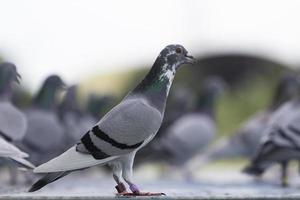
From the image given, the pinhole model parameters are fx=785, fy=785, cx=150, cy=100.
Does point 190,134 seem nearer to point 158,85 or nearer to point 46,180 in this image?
point 158,85

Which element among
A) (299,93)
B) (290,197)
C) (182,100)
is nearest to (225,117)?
(182,100)

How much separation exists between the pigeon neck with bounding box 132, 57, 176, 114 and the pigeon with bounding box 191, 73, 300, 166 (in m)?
5.23

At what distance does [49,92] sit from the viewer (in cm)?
873

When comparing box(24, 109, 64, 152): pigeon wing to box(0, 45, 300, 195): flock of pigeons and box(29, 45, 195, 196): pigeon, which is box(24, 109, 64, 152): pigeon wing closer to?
box(0, 45, 300, 195): flock of pigeons

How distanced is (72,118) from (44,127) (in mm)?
1965

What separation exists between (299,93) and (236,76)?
27.6 metres

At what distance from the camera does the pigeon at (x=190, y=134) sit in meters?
11.6

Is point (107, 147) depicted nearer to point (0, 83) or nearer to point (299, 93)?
point (0, 83)

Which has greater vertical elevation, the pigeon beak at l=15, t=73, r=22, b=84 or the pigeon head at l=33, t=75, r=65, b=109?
the pigeon beak at l=15, t=73, r=22, b=84

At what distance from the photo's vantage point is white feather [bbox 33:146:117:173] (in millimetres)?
5023

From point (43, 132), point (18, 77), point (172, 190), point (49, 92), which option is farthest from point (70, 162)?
point (49, 92)

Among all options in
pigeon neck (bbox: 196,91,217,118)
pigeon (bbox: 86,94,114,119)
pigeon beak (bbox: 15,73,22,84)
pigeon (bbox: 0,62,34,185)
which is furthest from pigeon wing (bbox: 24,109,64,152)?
pigeon (bbox: 86,94,114,119)

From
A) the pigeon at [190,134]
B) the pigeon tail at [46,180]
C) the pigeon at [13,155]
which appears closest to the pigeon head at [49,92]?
the pigeon at [13,155]

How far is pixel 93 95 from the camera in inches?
539
